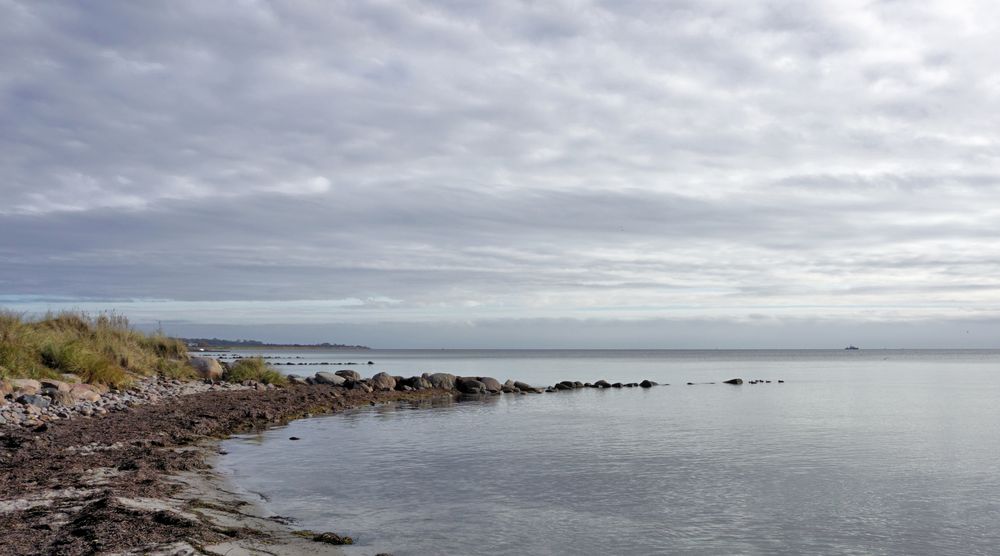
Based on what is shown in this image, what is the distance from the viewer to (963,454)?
59.7ft

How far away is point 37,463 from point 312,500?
4.68 meters

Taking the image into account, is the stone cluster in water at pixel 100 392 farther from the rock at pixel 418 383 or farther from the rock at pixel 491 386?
the rock at pixel 491 386

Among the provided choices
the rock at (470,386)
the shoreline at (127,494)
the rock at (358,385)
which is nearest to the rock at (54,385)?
the shoreline at (127,494)

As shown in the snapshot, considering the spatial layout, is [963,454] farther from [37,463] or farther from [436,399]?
[436,399]

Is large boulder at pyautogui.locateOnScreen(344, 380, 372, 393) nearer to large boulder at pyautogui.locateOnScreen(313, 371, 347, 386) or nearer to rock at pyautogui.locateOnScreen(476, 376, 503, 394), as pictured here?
large boulder at pyautogui.locateOnScreen(313, 371, 347, 386)

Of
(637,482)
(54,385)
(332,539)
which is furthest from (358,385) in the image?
(332,539)

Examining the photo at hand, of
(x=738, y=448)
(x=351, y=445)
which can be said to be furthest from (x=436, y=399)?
(x=738, y=448)

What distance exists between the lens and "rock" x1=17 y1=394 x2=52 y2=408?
728 inches

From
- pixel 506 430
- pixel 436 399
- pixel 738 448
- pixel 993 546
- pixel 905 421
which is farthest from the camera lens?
pixel 436 399

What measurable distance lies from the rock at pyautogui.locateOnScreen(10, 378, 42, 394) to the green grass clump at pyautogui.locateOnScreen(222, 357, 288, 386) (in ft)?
51.5

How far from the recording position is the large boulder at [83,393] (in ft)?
69.6

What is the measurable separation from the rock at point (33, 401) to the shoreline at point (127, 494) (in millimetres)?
1214

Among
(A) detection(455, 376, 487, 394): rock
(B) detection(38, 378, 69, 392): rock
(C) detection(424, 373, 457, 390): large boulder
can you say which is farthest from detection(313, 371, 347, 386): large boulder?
(B) detection(38, 378, 69, 392): rock

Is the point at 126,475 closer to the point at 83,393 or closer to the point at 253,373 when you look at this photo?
the point at 83,393
